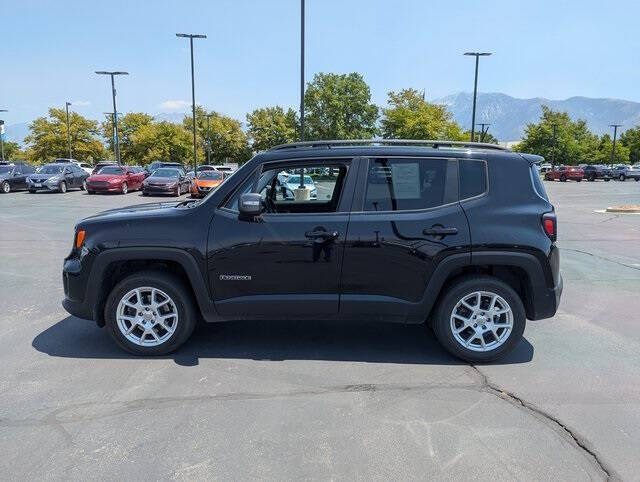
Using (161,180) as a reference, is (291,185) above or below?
above

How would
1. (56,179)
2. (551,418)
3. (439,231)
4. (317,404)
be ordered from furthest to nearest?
(56,179)
(439,231)
(317,404)
(551,418)

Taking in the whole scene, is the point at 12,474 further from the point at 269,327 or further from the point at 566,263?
the point at 566,263

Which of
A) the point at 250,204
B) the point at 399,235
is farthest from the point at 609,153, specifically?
the point at 250,204

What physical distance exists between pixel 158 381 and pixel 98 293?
41.1 inches

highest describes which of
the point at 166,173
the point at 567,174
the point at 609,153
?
the point at 609,153

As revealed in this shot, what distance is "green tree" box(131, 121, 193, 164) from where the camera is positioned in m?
66.7

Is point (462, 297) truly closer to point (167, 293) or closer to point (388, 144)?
point (388, 144)

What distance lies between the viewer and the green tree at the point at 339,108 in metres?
74.7

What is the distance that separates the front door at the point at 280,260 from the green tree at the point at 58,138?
2626 inches

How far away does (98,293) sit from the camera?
4.54m

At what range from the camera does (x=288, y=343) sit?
4930 mm

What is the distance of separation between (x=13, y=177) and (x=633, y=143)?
285ft

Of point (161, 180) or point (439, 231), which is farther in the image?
point (161, 180)

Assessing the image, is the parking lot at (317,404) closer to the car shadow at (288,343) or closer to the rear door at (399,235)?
the car shadow at (288,343)
